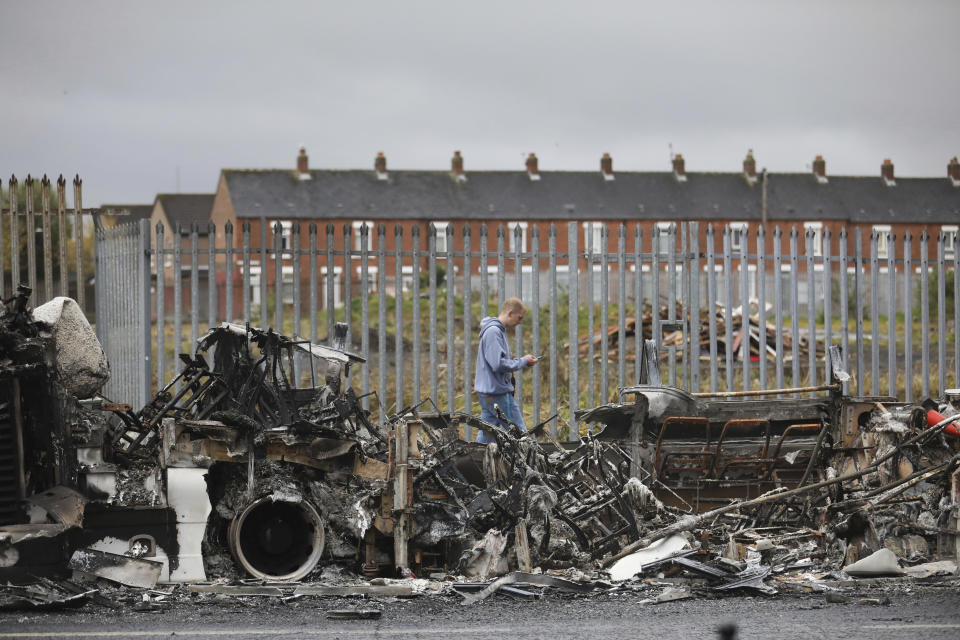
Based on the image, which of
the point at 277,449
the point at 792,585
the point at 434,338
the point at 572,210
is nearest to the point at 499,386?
the point at 434,338

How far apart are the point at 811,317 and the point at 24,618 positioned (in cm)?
884

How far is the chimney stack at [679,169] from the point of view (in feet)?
190

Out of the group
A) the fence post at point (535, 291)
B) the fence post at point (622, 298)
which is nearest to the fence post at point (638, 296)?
the fence post at point (622, 298)

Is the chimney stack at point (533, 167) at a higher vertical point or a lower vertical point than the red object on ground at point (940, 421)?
higher

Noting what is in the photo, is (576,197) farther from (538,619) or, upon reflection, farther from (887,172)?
(538,619)

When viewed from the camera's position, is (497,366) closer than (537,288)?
Yes

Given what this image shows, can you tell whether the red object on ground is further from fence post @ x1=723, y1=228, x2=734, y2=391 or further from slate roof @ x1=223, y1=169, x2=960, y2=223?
slate roof @ x1=223, y1=169, x2=960, y2=223

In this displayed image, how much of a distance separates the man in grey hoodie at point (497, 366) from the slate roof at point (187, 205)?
2363 inches

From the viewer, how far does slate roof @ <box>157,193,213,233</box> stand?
68.0m

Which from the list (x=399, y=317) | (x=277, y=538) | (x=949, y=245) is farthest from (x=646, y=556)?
(x=949, y=245)

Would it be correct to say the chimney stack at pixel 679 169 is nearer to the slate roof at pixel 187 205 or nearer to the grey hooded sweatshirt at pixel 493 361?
the slate roof at pixel 187 205

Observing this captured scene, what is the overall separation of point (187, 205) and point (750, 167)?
112ft

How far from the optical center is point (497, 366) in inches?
392

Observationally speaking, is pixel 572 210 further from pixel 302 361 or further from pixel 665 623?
pixel 665 623
